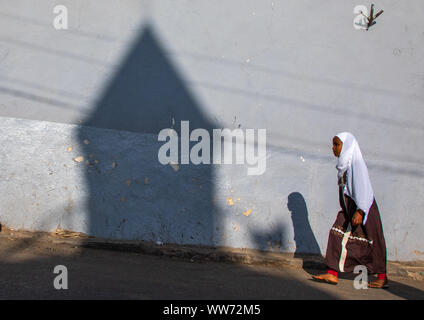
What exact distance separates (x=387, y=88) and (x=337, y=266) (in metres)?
2.53

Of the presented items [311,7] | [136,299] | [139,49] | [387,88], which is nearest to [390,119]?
[387,88]

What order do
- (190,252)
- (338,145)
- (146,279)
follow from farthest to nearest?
(190,252) → (338,145) → (146,279)

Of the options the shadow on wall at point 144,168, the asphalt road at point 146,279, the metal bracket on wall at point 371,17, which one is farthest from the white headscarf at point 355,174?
the metal bracket on wall at point 371,17

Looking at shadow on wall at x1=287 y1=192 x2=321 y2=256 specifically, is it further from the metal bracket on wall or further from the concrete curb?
the metal bracket on wall

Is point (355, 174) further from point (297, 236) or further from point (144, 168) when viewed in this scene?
point (144, 168)

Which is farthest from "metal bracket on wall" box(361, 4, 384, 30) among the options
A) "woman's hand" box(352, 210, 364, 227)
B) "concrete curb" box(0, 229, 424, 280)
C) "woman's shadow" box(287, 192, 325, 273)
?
"concrete curb" box(0, 229, 424, 280)

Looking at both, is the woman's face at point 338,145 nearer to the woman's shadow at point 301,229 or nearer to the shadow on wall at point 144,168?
the woman's shadow at point 301,229

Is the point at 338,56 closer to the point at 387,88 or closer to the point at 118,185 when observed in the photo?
the point at 387,88

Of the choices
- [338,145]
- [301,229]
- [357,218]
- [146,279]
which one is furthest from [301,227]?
[146,279]

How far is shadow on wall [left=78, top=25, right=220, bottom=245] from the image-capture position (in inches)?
276

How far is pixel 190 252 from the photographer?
677cm

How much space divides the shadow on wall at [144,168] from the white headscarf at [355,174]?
180 cm

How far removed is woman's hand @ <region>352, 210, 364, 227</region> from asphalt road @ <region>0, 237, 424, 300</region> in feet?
2.13

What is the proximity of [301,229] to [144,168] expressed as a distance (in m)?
2.02
